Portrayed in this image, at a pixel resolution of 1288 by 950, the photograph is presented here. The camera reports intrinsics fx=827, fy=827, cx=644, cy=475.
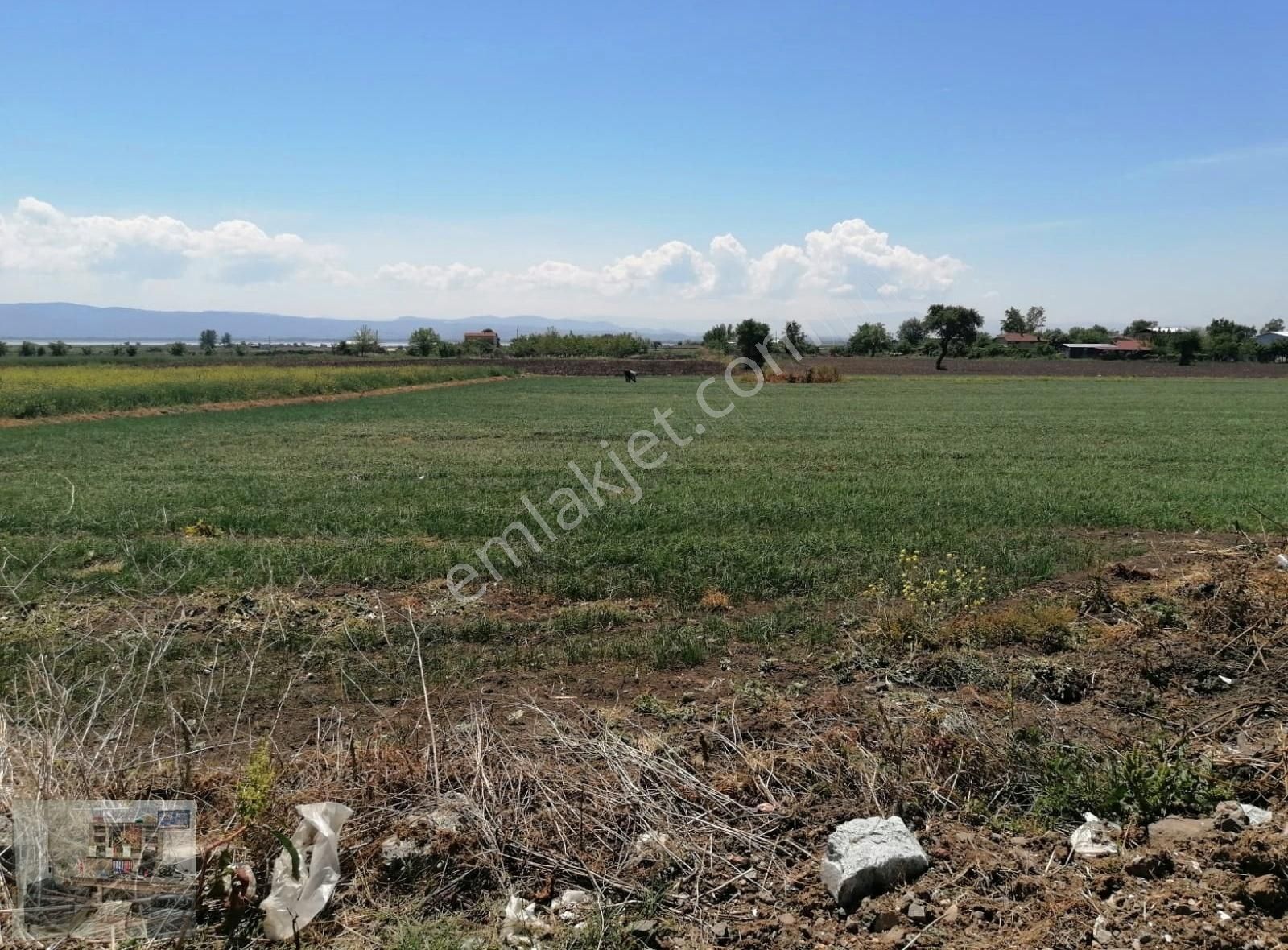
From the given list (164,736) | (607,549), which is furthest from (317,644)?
(607,549)

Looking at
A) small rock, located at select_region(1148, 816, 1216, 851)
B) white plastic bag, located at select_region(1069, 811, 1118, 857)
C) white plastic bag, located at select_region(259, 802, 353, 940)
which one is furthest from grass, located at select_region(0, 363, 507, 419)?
small rock, located at select_region(1148, 816, 1216, 851)

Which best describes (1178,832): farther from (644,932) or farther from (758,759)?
(644,932)

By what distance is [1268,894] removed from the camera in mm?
3035

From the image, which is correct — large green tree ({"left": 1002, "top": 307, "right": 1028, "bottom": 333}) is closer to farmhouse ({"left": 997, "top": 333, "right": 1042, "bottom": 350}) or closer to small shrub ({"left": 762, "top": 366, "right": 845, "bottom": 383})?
farmhouse ({"left": 997, "top": 333, "right": 1042, "bottom": 350})

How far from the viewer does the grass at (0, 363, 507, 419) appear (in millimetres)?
30625

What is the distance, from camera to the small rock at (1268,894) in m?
3.02

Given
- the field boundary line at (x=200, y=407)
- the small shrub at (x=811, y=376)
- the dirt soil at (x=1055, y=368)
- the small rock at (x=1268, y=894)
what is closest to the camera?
the small rock at (x=1268, y=894)

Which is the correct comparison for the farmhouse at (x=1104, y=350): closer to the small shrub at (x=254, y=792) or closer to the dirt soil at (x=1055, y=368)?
the dirt soil at (x=1055, y=368)

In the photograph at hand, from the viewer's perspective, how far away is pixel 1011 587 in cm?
835

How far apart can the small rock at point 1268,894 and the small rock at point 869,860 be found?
1.14 metres

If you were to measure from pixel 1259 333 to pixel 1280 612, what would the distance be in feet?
571

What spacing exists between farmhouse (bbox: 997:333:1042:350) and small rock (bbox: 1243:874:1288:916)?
104356 millimetres

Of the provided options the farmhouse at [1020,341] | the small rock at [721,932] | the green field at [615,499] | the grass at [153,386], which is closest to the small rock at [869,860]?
the small rock at [721,932]

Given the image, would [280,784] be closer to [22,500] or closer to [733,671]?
[733,671]
